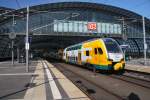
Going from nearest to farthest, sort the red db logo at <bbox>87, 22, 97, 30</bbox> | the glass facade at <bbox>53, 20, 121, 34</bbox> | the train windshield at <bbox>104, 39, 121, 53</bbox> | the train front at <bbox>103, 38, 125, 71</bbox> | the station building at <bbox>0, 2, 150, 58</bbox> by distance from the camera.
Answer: the train front at <bbox>103, 38, 125, 71</bbox>
the train windshield at <bbox>104, 39, 121, 53</bbox>
the red db logo at <bbox>87, 22, 97, 30</bbox>
the station building at <bbox>0, 2, 150, 58</bbox>
the glass facade at <bbox>53, 20, 121, 34</bbox>

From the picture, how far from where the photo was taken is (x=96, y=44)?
98.5 ft

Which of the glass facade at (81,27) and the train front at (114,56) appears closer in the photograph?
the train front at (114,56)

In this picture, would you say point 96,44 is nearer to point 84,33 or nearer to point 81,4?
point 84,33

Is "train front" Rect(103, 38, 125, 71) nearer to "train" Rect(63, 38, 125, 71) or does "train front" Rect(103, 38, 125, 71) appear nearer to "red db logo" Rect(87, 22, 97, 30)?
"train" Rect(63, 38, 125, 71)

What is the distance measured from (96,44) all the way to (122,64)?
3.55 meters

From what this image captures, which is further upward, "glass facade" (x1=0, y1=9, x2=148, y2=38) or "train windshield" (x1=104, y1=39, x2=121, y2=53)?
"glass facade" (x1=0, y1=9, x2=148, y2=38)

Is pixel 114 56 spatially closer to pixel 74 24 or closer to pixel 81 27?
pixel 81 27

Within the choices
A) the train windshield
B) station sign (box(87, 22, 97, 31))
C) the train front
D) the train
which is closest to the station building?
station sign (box(87, 22, 97, 31))

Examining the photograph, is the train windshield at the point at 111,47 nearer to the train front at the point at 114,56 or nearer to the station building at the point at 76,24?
the train front at the point at 114,56

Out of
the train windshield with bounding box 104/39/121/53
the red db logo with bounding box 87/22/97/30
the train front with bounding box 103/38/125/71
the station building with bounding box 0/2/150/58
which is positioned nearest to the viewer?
the train front with bounding box 103/38/125/71

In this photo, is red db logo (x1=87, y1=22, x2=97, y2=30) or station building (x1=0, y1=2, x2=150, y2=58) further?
station building (x1=0, y1=2, x2=150, y2=58)

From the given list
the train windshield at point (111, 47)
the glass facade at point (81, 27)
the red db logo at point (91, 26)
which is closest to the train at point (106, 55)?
the train windshield at point (111, 47)

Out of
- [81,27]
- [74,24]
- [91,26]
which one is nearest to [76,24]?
[74,24]

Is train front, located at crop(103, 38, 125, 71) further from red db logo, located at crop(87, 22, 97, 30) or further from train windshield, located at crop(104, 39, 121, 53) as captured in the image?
red db logo, located at crop(87, 22, 97, 30)
